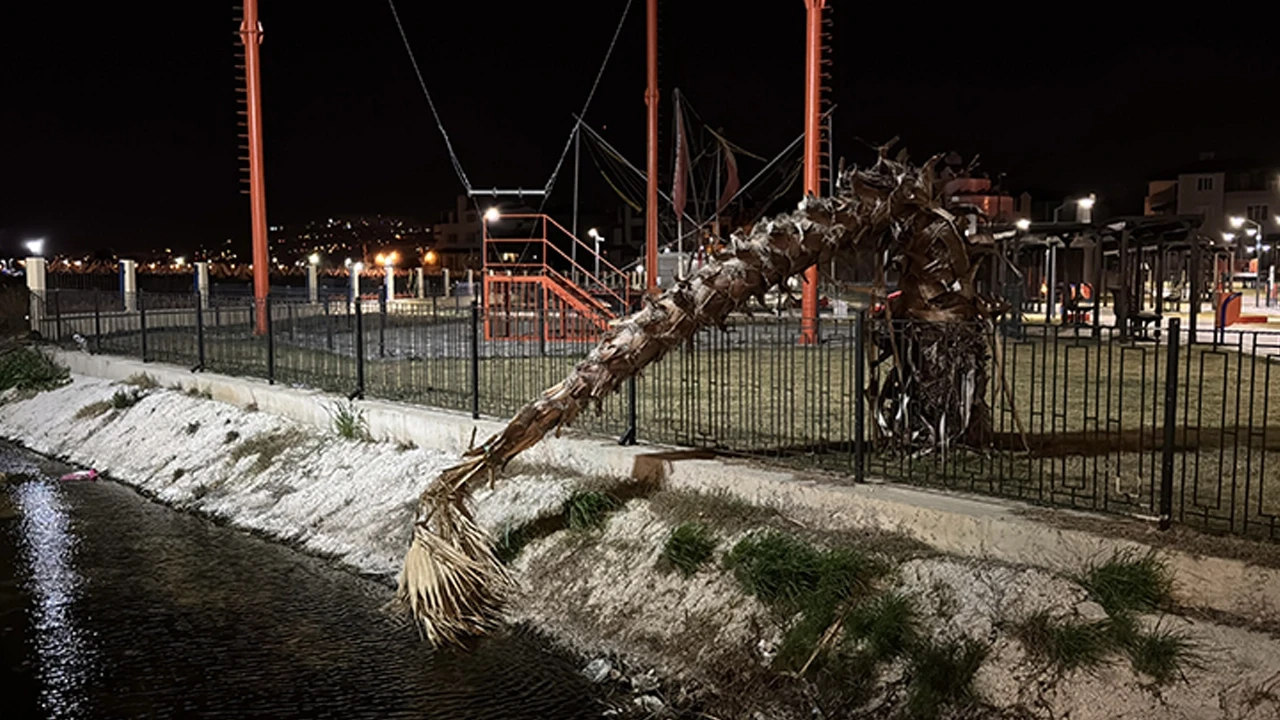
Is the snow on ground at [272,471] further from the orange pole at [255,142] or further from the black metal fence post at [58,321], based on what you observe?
the orange pole at [255,142]

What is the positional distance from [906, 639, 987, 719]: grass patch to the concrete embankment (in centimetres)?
1

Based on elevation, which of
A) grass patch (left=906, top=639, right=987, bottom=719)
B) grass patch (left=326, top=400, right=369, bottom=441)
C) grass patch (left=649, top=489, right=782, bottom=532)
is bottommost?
grass patch (left=906, top=639, right=987, bottom=719)

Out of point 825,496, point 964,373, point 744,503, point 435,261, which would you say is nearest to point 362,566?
point 744,503

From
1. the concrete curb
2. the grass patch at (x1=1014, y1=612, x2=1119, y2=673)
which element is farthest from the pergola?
the grass patch at (x1=1014, y1=612, x2=1119, y2=673)

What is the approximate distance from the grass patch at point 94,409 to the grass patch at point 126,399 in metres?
0.15

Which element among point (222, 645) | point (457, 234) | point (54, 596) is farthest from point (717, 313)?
point (457, 234)

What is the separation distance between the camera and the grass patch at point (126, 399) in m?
16.4

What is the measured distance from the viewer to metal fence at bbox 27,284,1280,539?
7246mm

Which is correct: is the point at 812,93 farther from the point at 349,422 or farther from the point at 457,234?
the point at 457,234

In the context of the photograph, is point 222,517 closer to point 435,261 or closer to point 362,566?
point 362,566

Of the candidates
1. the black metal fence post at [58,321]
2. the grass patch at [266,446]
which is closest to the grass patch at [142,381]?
the grass patch at [266,446]

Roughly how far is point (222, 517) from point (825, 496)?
22.8 ft

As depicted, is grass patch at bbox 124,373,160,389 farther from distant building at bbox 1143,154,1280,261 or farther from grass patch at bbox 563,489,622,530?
distant building at bbox 1143,154,1280,261

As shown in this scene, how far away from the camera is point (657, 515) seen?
27.8ft
